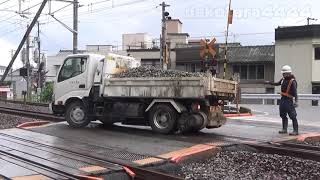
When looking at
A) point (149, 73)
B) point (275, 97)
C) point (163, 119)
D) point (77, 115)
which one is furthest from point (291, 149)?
point (275, 97)

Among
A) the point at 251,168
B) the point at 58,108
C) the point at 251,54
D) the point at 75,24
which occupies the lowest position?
the point at 251,168

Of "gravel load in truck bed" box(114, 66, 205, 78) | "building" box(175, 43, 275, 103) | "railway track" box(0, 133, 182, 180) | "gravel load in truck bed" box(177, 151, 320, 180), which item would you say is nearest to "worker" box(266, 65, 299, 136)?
"gravel load in truck bed" box(114, 66, 205, 78)

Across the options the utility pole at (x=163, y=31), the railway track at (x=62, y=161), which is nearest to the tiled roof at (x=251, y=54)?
the utility pole at (x=163, y=31)

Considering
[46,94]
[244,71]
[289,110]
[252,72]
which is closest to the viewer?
[289,110]

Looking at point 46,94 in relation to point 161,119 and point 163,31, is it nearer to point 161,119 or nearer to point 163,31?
point 163,31

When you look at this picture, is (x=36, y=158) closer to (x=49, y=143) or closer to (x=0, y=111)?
(x=49, y=143)

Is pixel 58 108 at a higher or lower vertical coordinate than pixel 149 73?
lower

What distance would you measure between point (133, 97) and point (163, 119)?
3.63ft

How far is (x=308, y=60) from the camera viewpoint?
47.7 m

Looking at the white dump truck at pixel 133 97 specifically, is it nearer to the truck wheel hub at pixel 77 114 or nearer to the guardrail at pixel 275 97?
the truck wheel hub at pixel 77 114

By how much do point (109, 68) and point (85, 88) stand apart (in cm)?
106

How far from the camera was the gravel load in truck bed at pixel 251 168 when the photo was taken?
9.30 metres

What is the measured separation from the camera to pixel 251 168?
9.89m

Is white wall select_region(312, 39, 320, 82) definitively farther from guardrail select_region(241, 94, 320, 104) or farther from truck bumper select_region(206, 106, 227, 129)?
truck bumper select_region(206, 106, 227, 129)
